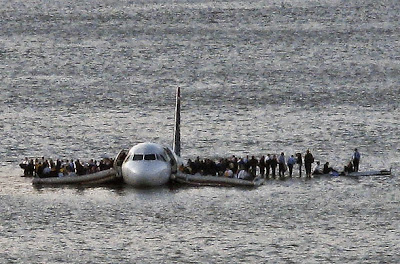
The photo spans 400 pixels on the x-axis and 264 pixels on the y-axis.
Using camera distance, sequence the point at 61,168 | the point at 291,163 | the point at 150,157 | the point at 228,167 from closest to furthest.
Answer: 1. the point at 150,157
2. the point at 228,167
3. the point at 61,168
4. the point at 291,163

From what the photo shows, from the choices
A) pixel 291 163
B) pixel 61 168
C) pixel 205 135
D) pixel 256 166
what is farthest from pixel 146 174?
pixel 205 135

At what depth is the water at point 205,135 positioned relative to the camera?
78.6m

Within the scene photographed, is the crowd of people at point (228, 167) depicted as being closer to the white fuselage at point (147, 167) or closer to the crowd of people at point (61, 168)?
the crowd of people at point (61, 168)

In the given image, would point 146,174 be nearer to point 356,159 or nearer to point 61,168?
point 61,168

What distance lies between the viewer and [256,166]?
98.7 m

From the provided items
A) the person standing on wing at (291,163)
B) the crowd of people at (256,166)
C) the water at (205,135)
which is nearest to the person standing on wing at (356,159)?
the crowd of people at (256,166)

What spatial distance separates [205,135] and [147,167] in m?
25.5

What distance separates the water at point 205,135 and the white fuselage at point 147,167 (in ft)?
3.30

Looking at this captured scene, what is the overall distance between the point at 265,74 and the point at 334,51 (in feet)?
86.2

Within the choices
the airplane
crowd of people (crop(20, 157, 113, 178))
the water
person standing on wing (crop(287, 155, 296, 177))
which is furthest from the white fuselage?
person standing on wing (crop(287, 155, 296, 177))

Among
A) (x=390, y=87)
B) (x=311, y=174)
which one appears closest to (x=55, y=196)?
(x=311, y=174)

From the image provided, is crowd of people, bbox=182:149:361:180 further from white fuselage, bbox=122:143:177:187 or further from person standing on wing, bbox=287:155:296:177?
white fuselage, bbox=122:143:177:187

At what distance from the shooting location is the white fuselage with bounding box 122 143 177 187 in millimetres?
91875

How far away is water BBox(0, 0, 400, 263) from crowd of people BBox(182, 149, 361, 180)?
6.07 ft
